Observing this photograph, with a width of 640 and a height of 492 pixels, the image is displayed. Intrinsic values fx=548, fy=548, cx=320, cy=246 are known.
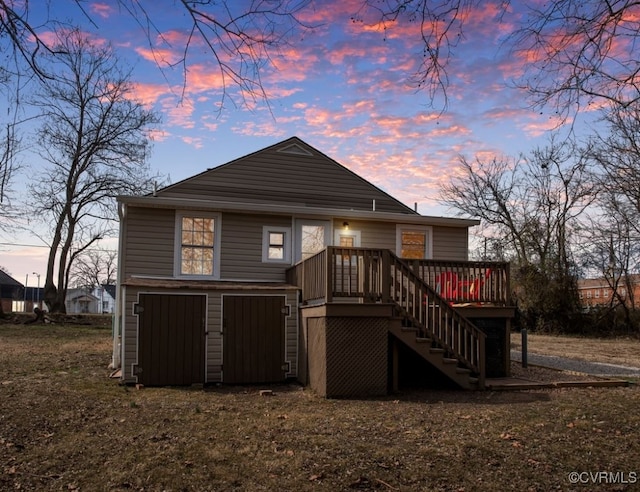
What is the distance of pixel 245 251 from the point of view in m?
12.8

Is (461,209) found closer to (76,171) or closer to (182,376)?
(76,171)

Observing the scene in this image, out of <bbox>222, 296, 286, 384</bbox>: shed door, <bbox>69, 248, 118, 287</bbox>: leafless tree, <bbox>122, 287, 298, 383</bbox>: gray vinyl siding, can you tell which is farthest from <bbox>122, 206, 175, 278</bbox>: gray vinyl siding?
<bbox>69, 248, 118, 287</bbox>: leafless tree

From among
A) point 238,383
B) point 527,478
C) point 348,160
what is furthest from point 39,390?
point 348,160

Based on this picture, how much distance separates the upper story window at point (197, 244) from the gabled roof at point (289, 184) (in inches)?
58.7

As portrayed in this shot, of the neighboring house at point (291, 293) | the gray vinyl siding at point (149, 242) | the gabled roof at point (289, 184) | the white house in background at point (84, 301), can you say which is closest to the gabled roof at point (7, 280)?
the white house in background at point (84, 301)

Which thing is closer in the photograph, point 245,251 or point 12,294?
point 245,251

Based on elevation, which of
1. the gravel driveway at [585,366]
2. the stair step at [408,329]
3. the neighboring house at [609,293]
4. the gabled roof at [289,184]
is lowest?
the gravel driveway at [585,366]

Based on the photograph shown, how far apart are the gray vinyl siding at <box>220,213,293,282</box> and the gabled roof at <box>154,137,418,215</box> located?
133 centimetres

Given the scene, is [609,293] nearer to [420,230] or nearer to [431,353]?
[420,230]

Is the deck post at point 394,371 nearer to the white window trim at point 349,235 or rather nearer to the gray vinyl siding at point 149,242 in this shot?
the white window trim at point 349,235

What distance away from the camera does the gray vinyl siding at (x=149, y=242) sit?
1208 centimetres

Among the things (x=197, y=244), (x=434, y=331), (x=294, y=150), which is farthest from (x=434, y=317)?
(x=294, y=150)

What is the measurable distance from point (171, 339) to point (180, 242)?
2427 millimetres

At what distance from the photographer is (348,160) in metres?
17.2
